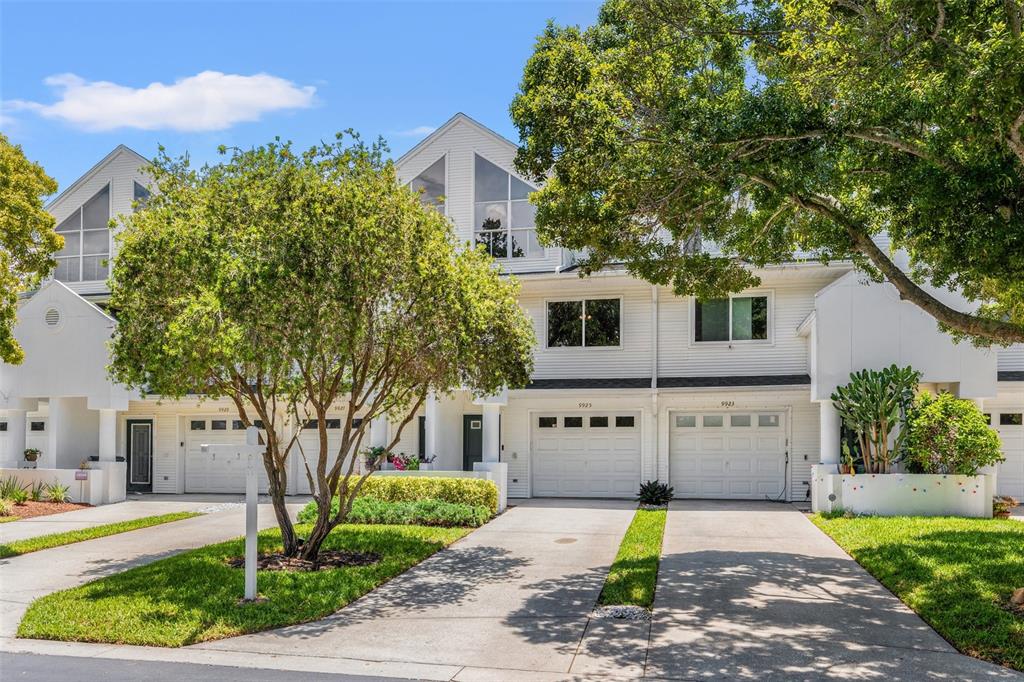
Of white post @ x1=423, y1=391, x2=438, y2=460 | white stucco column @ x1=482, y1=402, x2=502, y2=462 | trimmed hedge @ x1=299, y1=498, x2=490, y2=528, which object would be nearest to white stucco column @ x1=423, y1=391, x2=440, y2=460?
white post @ x1=423, y1=391, x2=438, y2=460

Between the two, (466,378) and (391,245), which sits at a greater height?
(391,245)

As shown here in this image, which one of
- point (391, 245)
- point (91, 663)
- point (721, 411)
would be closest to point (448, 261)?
point (391, 245)

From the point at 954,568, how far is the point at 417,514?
918cm

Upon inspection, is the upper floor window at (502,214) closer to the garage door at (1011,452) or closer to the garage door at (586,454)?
the garage door at (586,454)

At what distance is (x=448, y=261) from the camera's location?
10.9 metres

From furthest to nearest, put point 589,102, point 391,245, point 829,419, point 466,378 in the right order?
1. point 829,419
2. point 466,378
3. point 391,245
4. point 589,102

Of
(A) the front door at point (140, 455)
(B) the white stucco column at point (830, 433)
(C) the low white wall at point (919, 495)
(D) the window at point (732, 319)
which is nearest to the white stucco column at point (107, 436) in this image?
(A) the front door at point (140, 455)

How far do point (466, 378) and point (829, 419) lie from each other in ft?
30.8

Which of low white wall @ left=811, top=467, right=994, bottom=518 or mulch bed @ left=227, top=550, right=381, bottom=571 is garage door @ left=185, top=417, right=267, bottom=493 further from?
low white wall @ left=811, top=467, right=994, bottom=518

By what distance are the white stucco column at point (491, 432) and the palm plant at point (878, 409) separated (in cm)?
733

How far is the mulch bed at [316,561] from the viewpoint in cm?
1158

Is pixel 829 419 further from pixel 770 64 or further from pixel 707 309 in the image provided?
pixel 770 64

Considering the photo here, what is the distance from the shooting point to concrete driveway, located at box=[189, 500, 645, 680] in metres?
7.93

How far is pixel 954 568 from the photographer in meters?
10.9
